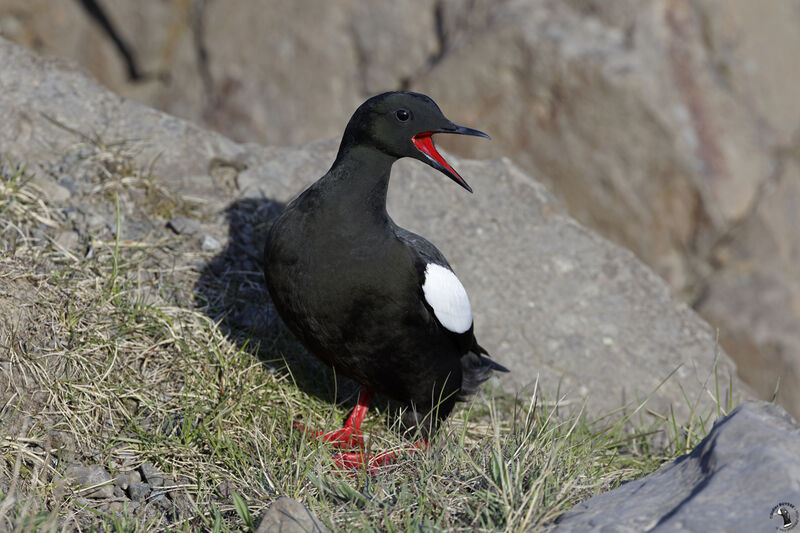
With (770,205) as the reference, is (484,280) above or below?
below

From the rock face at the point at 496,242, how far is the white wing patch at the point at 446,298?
897 mm

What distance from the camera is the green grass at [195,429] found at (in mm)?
3172

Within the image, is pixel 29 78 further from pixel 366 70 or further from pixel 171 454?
pixel 366 70

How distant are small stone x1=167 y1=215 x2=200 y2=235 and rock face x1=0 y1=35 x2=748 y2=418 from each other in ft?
0.35

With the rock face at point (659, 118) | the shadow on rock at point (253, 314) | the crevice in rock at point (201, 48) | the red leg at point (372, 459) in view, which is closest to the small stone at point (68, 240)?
the shadow on rock at point (253, 314)

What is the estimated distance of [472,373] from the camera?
14.8 ft

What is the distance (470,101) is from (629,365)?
148 inches

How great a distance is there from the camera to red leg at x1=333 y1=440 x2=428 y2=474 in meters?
3.64

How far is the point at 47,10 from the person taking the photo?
32.8 ft

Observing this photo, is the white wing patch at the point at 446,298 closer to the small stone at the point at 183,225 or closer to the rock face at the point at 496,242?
the rock face at the point at 496,242

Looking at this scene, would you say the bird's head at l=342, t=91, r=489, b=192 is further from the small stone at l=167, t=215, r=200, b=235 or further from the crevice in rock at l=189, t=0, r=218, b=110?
the crevice in rock at l=189, t=0, r=218, b=110

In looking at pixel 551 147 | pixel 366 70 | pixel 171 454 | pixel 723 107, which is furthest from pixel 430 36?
pixel 171 454

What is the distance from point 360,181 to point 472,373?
1289mm

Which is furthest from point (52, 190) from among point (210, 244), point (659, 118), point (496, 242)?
point (659, 118)
